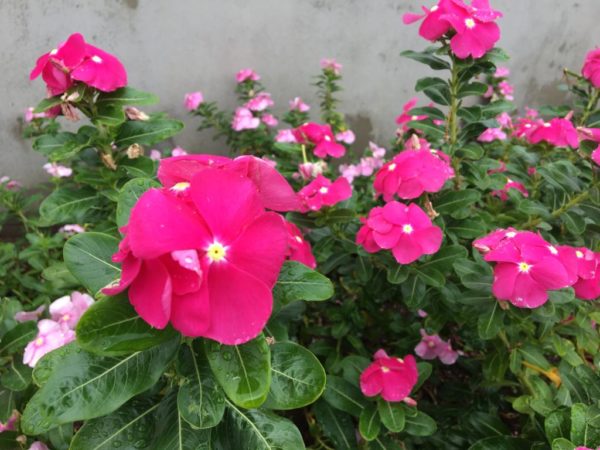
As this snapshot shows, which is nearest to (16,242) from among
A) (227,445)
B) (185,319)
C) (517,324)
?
(227,445)

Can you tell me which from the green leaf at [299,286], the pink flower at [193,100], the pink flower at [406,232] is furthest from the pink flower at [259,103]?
the green leaf at [299,286]

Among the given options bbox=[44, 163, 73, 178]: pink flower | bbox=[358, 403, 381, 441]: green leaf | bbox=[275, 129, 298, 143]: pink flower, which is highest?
bbox=[275, 129, 298, 143]: pink flower

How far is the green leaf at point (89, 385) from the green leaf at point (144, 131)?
914 millimetres

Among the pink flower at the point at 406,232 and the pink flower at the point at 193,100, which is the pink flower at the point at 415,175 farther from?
the pink flower at the point at 193,100

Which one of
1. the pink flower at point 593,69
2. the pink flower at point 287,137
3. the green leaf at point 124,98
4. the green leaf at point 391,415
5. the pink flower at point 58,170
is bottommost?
the pink flower at point 58,170

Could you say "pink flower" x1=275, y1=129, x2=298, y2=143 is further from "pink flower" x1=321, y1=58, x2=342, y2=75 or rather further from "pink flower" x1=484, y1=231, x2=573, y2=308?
"pink flower" x1=484, y1=231, x2=573, y2=308

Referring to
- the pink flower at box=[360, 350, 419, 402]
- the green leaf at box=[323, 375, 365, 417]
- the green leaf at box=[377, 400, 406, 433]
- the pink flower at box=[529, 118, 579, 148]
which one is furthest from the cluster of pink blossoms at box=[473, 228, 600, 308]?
the pink flower at box=[529, 118, 579, 148]

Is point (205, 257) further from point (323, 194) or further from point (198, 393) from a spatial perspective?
point (323, 194)

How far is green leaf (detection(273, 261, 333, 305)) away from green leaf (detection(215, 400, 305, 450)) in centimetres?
29

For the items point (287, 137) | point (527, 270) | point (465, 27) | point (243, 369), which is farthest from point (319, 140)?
point (243, 369)

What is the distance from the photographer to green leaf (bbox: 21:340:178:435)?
0.82 m

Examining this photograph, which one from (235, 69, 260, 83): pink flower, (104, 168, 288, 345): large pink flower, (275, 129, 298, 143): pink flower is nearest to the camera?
(104, 168, 288, 345): large pink flower

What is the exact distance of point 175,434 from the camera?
958 mm

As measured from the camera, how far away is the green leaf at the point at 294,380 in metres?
0.94
